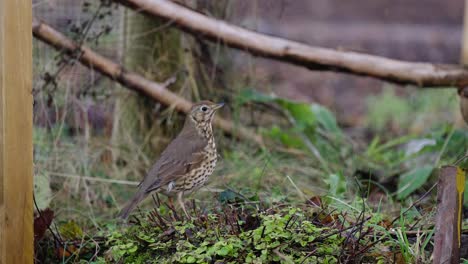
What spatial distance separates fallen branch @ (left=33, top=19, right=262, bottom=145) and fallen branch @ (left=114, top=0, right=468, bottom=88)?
487 mm

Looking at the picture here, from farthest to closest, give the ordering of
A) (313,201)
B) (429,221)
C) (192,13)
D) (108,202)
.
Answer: (192,13) < (108,202) < (313,201) < (429,221)

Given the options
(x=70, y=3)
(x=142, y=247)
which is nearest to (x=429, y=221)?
(x=142, y=247)

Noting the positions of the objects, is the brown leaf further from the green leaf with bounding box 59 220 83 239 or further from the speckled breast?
the speckled breast

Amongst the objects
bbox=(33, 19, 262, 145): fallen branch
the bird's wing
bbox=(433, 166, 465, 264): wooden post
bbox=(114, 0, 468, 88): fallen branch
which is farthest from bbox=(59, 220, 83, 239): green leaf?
bbox=(433, 166, 465, 264): wooden post

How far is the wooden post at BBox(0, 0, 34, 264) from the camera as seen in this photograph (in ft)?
9.82

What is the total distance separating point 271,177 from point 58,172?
53.6 inches

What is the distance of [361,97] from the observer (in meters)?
10.2

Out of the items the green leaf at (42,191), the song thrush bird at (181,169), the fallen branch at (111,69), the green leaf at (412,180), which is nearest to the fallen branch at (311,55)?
the fallen branch at (111,69)

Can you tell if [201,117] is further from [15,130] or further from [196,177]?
[15,130]

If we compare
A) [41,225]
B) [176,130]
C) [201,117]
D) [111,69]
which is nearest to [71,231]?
[41,225]

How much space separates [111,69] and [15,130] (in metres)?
2.35

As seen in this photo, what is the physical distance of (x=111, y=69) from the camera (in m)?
5.36

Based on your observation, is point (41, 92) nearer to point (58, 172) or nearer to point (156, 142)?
point (58, 172)

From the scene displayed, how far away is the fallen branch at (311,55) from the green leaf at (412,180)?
67cm
